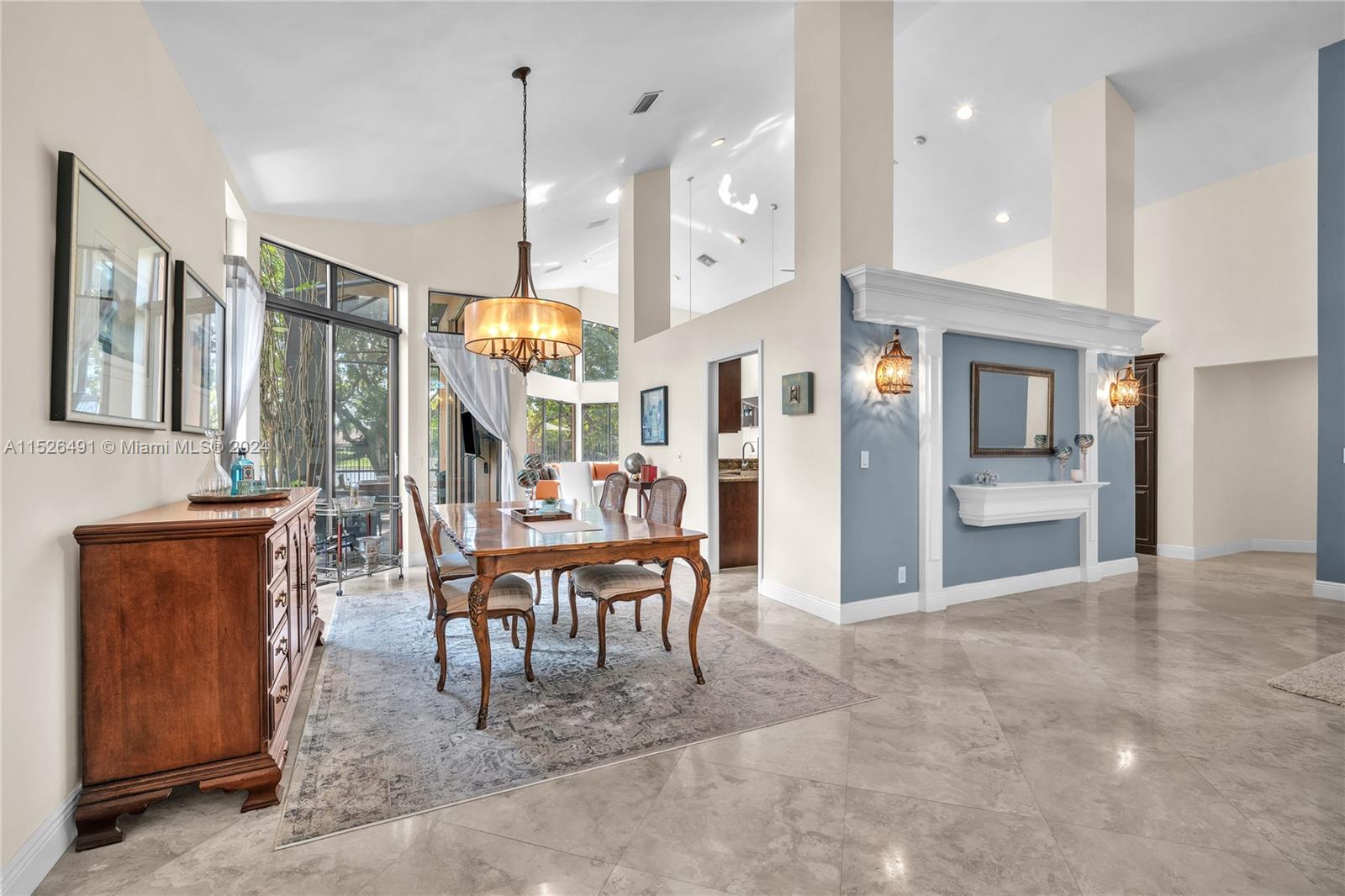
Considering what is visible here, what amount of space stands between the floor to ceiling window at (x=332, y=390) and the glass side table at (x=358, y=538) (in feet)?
0.04

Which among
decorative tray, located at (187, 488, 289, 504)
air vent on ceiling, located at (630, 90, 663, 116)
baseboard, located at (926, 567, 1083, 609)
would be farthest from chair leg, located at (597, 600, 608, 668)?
air vent on ceiling, located at (630, 90, 663, 116)

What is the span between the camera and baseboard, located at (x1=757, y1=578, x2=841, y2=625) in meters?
4.00

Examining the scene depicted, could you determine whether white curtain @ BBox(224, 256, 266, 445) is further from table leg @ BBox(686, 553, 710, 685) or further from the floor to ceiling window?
table leg @ BBox(686, 553, 710, 685)

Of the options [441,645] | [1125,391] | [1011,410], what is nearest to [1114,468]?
[1125,391]

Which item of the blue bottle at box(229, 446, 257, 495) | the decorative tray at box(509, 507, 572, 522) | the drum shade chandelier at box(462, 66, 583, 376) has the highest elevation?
the drum shade chandelier at box(462, 66, 583, 376)

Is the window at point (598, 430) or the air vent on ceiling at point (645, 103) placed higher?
the air vent on ceiling at point (645, 103)

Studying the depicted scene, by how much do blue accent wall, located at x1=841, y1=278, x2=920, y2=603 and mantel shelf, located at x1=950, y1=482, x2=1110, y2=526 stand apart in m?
0.45

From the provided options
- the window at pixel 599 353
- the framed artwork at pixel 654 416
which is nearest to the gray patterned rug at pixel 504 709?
the framed artwork at pixel 654 416

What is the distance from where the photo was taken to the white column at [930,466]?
4.25 meters

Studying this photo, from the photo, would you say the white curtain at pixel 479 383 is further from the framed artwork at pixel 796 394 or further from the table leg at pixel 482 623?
the table leg at pixel 482 623

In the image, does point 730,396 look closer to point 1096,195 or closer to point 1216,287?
point 1096,195

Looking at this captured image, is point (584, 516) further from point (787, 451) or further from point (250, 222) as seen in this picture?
point (250, 222)

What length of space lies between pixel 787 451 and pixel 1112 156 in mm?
3838

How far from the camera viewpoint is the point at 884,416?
13.6 ft
